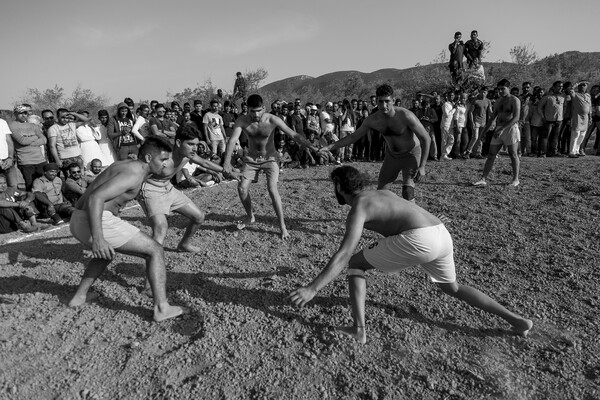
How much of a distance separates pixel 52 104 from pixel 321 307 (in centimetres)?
2842

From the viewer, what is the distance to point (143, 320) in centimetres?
330

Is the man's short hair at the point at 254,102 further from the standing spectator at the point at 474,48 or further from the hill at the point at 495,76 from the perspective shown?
the hill at the point at 495,76

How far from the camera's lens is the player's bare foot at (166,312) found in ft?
10.6

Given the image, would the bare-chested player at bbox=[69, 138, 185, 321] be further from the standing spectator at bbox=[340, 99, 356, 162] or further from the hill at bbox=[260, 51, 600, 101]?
the hill at bbox=[260, 51, 600, 101]

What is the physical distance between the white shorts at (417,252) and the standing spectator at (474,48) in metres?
11.4

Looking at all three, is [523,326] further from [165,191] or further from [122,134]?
[122,134]

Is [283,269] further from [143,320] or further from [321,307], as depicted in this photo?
[143,320]

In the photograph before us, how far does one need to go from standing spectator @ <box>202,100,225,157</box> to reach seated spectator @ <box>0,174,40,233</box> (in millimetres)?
3663

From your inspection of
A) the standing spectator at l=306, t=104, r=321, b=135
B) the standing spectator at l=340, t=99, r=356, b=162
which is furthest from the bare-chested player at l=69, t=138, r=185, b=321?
the standing spectator at l=340, t=99, r=356, b=162

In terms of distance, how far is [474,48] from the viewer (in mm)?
12031

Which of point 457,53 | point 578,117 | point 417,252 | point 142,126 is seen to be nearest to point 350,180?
point 417,252

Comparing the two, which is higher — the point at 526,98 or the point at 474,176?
the point at 526,98

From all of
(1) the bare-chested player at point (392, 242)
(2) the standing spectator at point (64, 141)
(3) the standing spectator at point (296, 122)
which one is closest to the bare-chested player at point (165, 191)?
(1) the bare-chested player at point (392, 242)

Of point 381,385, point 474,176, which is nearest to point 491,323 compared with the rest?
point 381,385
